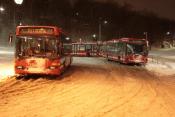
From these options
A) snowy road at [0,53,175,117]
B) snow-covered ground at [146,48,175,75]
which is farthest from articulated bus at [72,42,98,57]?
snowy road at [0,53,175,117]

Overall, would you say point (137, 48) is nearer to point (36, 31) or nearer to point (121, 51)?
point (121, 51)

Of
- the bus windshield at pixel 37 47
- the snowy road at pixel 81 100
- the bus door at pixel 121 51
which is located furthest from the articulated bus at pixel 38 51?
the bus door at pixel 121 51

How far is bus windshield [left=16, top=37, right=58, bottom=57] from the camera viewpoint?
1900 cm

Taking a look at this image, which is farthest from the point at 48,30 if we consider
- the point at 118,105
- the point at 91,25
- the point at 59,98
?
the point at 91,25

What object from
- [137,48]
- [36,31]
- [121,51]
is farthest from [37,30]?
[121,51]

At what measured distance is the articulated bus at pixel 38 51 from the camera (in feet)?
61.5

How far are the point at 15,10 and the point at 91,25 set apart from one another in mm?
23959

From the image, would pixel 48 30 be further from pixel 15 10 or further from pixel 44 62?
pixel 15 10

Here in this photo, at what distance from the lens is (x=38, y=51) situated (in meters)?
19.2

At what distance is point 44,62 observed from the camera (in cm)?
1881

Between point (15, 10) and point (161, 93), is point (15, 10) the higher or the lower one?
the higher one

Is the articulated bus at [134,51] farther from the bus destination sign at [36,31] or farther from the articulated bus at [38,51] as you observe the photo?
the bus destination sign at [36,31]

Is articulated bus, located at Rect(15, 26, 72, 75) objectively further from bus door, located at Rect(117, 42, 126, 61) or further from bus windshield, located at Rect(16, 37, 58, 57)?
bus door, located at Rect(117, 42, 126, 61)

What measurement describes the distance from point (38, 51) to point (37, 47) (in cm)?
25
